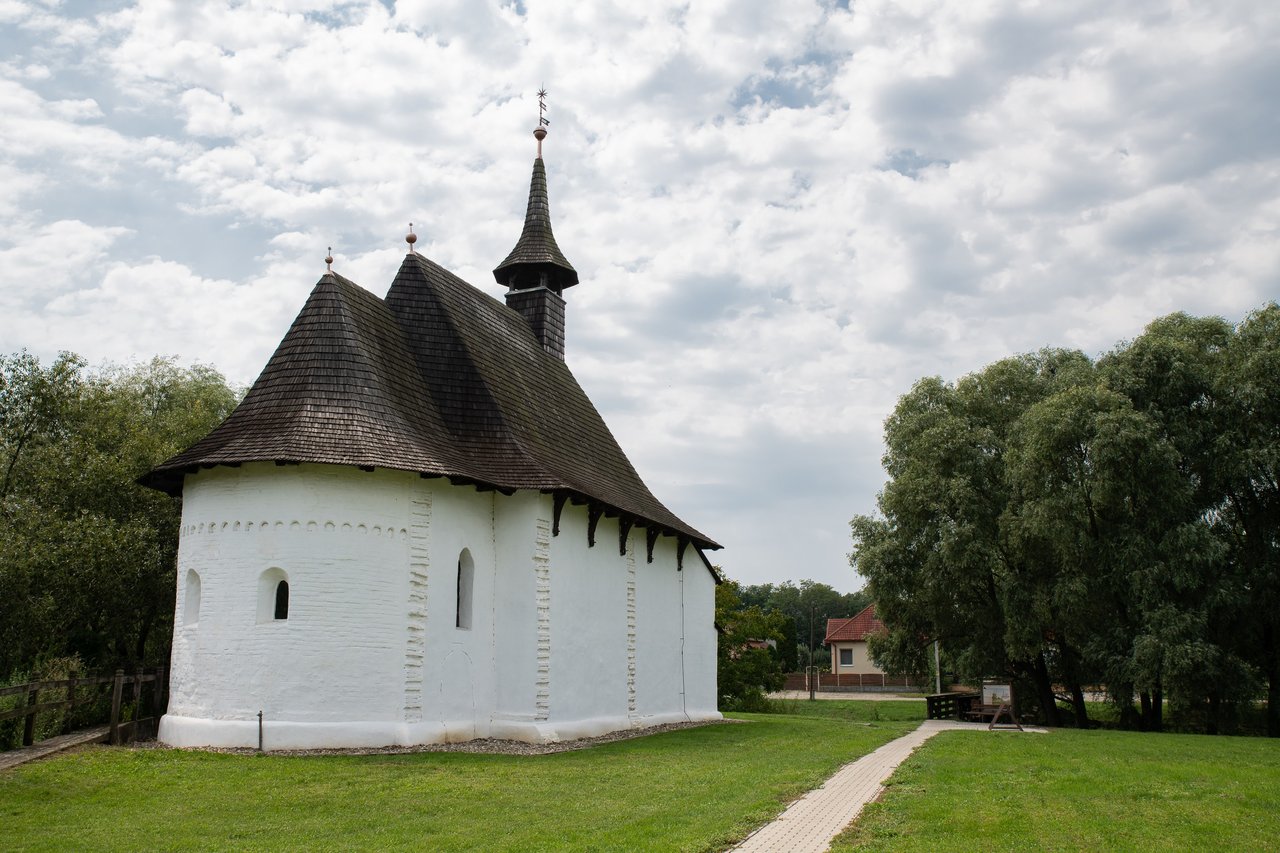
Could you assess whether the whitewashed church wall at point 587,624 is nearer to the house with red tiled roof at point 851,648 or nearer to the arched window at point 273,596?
the arched window at point 273,596

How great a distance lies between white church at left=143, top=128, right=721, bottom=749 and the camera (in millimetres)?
16125

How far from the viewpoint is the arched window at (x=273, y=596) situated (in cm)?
1631

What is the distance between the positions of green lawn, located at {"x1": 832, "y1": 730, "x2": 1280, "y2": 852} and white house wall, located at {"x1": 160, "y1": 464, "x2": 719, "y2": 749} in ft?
23.7

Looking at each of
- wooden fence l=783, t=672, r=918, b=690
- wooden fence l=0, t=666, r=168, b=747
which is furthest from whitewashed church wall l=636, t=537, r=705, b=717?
wooden fence l=783, t=672, r=918, b=690

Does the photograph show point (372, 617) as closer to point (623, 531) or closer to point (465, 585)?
point (465, 585)

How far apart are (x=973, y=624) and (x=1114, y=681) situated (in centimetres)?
471

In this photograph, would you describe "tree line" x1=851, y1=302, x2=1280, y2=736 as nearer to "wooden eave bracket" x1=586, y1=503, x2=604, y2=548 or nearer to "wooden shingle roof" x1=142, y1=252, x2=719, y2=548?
"wooden shingle roof" x1=142, y1=252, x2=719, y2=548

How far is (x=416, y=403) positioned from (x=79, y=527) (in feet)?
25.0

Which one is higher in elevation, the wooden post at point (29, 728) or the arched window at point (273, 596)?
the arched window at point (273, 596)

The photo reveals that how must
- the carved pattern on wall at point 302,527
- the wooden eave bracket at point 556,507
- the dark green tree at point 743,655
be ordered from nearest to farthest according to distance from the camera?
the carved pattern on wall at point 302,527, the wooden eave bracket at point 556,507, the dark green tree at point 743,655

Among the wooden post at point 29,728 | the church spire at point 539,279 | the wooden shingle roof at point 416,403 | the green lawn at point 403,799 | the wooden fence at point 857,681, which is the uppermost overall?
the church spire at point 539,279

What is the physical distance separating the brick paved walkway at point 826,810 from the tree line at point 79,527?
1365cm

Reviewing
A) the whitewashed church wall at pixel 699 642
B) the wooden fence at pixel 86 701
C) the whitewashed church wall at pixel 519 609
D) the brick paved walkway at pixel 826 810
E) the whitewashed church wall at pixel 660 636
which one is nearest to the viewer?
the brick paved walkway at pixel 826 810

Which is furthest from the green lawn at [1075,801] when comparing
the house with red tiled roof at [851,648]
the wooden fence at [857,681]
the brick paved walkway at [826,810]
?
the house with red tiled roof at [851,648]
